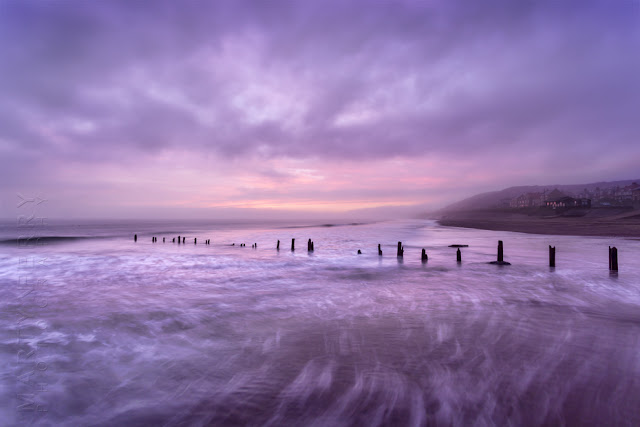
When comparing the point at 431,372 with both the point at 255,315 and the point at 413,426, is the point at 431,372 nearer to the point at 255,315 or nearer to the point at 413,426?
the point at 413,426

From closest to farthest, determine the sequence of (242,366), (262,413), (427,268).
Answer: (262,413), (242,366), (427,268)

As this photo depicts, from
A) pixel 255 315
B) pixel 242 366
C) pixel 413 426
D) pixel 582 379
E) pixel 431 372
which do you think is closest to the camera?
pixel 413 426

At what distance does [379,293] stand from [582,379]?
8.24 metres

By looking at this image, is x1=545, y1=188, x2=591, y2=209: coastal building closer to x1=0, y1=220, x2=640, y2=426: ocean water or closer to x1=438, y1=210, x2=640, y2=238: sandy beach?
x1=438, y1=210, x2=640, y2=238: sandy beach

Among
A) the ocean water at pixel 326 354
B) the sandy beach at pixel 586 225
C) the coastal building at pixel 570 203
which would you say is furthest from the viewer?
the coastal building at pixel 570 203

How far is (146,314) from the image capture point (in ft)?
36.1

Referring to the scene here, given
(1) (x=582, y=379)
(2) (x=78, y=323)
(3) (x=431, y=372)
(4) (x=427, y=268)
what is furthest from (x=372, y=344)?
(4) (x=427, y=268)

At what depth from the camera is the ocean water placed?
510cm

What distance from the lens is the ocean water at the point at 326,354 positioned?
5102mm

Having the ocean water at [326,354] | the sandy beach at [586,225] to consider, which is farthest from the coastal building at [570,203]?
the ocean water at [326,354]

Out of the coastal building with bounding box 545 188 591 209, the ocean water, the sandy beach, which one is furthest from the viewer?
the coastal building with bounding box 545 188 591 209

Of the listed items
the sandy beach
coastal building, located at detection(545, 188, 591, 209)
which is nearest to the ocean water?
the sandy beach

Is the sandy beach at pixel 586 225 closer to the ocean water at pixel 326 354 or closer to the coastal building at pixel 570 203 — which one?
the coastal building at pixel 570 203

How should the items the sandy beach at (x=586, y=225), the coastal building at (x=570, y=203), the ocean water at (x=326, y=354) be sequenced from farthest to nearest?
the coastal building at (x=570, y=203) < the sandy beach at (x=586, y=225) < the ocean water at (x=326, y=354)
